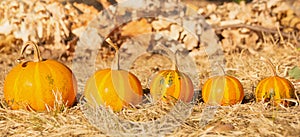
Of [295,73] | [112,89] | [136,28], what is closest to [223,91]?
[112,89]

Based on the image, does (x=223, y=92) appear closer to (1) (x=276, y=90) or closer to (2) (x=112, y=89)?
(1) (x=276, y=90)

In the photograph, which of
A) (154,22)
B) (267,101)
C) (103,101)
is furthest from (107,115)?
(154,22)

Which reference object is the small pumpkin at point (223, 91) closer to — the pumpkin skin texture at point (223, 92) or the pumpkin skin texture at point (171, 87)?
the pumpkin skin texture at point (223, 92)

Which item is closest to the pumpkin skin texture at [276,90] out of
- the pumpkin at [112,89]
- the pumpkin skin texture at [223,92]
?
the pumpkin skin texture at [223,92]

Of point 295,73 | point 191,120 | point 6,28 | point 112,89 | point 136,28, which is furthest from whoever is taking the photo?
point 136,28

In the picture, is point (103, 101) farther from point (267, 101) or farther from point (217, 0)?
point (217, 0)

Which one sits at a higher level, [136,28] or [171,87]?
[136,28]

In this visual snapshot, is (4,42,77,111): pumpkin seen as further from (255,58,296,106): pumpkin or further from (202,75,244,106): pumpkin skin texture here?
(255,58,296,106): pumpkin
